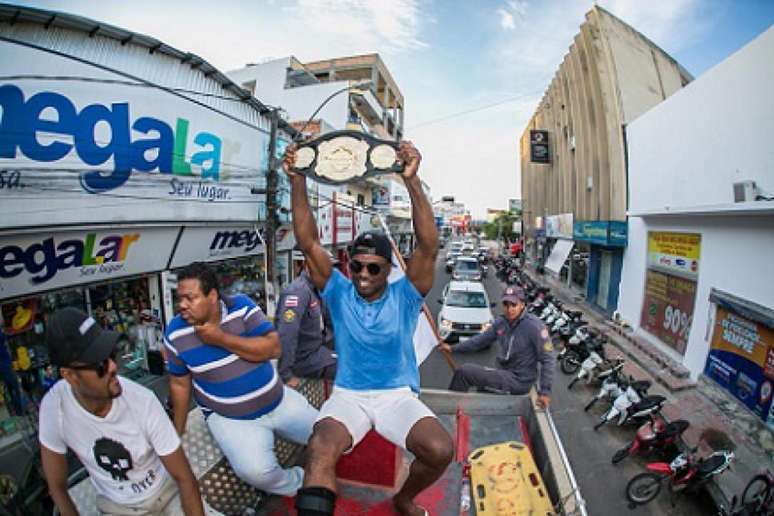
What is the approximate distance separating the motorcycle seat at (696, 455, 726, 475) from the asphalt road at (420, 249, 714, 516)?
0.56 metres

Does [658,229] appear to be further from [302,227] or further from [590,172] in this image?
[302,227]

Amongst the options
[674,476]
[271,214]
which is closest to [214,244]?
[271,214]

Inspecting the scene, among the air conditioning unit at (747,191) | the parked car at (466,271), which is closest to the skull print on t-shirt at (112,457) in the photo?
the air conditioning unit at (747,191)

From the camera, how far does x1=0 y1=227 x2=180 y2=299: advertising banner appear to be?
16.0 feet

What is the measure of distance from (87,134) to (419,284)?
6.05m

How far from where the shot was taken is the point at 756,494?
4016 millimetres

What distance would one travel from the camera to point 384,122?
31.0m

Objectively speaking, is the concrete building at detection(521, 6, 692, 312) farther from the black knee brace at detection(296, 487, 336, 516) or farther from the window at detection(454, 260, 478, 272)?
the black knee brace at detection(296, 487, 336, 516)

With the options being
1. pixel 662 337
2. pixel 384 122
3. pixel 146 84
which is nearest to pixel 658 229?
pixel 662 337

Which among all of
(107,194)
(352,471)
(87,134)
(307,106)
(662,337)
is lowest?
(662,337)

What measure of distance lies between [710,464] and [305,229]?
530 cm

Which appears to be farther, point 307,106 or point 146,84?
point 307,106

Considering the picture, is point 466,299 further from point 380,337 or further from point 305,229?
point 305,229

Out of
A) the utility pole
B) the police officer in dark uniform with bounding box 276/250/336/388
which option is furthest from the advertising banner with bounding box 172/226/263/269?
the police officer in dark uniform with bounding box 276/250/336/388
